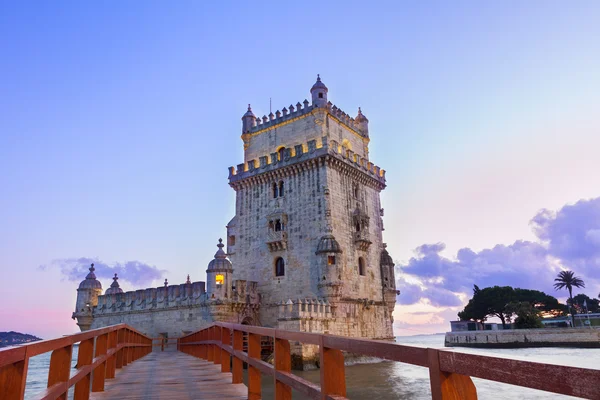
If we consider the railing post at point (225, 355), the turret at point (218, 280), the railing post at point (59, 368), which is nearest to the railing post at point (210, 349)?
the railing post at point (225, 355)

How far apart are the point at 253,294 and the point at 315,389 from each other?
28.2 m

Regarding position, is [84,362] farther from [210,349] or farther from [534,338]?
[534,338]

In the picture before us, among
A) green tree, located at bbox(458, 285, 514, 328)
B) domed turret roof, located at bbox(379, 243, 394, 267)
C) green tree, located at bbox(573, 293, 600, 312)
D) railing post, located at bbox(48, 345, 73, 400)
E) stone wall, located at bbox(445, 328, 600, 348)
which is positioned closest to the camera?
railing post, located at bbox(48, 345, 73, 400)

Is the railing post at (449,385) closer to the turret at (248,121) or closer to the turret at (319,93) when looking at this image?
the turret at (319,93)

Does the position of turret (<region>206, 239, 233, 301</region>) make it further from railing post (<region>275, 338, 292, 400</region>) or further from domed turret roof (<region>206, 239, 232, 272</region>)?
railing post (<region>275, 338, 292, 400</region>)

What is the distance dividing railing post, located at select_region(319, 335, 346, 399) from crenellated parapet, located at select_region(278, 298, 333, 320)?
22.8m

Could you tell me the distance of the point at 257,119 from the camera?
38.0 m

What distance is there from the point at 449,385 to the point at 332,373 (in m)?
1.49

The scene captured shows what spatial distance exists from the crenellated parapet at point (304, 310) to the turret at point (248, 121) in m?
16.5

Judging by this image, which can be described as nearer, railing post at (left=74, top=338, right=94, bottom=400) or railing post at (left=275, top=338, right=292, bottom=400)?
railing post at (left=275, top=338, right=292, bottom=400)

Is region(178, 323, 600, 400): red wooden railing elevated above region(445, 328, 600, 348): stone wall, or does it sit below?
above

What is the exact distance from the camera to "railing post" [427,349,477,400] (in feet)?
8.57

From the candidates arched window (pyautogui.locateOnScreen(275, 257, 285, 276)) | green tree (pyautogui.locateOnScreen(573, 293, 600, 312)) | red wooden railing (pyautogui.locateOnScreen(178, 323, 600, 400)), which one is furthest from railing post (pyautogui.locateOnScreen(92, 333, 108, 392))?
green tree (pyautogui.locateOnScreen(573, 293, 600, 312))

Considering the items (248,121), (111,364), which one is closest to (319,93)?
(248,121)
